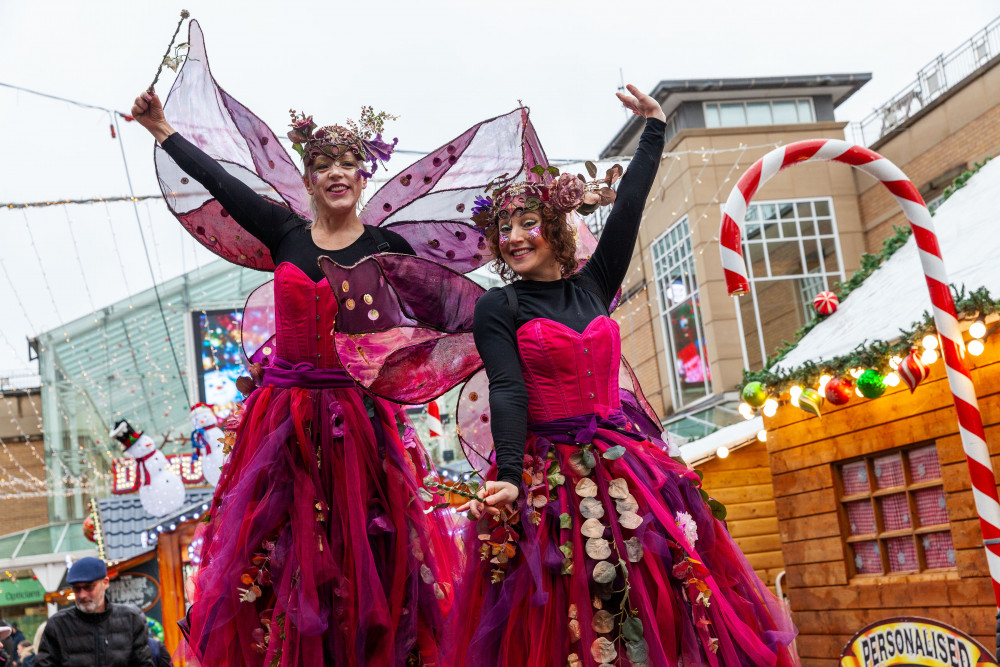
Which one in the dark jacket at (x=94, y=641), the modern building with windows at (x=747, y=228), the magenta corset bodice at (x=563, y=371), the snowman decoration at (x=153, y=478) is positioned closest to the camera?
the magenta corset bodice at (x=563, y=371)

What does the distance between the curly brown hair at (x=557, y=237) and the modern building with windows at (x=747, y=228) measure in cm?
1259

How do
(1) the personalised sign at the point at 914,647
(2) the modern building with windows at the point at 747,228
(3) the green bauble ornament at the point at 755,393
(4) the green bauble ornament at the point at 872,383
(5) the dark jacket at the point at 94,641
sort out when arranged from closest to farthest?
(1) the personalised sign at the point at 914,647 → (5) the dark jacket at the point at 94,641 → (4) the green bauble ornament at the point at 872,383 → (3) the green bauble ornament at the point at 755,393 → (2) the modern building with windows at the point at 747,228

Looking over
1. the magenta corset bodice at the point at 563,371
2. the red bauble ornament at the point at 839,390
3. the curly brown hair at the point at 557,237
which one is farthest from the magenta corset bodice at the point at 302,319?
the red bauble ornament at the point at 839,390

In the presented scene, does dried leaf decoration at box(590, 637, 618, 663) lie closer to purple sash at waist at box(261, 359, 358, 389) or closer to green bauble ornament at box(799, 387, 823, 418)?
purple sash at waist at box(261, 359, 358, 389)

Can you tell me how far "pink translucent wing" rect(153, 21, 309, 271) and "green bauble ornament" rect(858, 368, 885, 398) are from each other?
137 inches

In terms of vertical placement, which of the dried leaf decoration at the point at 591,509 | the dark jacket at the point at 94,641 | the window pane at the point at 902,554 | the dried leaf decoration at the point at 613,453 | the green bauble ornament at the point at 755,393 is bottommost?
the window pane at the point at 902,554

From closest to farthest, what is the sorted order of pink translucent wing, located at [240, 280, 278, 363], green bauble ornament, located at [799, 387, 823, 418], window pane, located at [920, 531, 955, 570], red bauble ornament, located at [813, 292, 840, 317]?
1. pink translucent wing, located at [240, 280, 278, 363]
2. window pane, located at [920, 531, 955, 570]
3. green bauble ornament, located at [799, 387, 823, 418]
4. red bauble ornament, located at [813, 292, 840, 317]

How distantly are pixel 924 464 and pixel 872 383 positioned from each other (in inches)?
26.6

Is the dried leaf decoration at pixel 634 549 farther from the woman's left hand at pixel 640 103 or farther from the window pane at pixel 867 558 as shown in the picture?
the window pane at pixel 867 558

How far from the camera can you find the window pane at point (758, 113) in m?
17.3

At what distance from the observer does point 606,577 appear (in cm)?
238

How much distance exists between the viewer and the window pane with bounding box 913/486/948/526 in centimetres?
580

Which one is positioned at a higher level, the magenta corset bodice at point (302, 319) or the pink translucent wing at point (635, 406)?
the magenta corset bodice at point (302, 319)

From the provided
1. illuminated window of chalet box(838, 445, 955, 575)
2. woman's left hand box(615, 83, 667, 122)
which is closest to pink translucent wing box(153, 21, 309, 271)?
woman's left hand box(615, 83, 667, 122)
